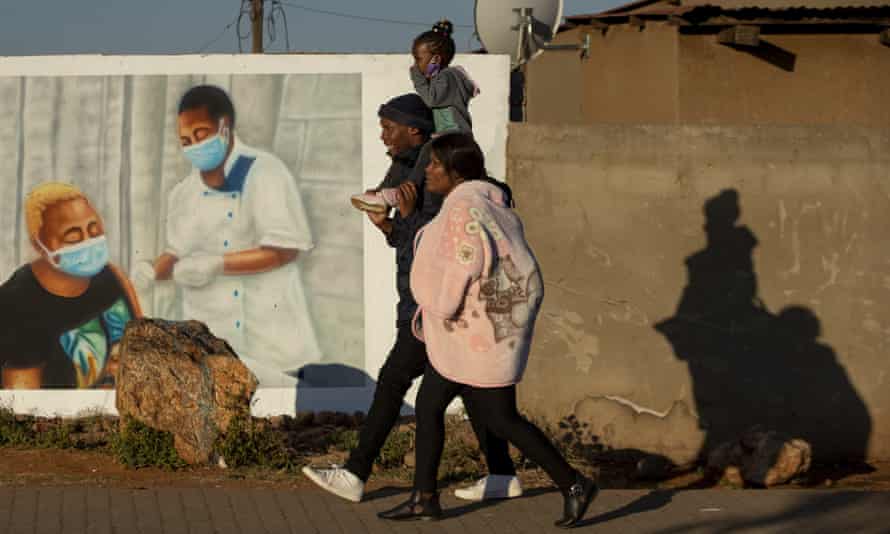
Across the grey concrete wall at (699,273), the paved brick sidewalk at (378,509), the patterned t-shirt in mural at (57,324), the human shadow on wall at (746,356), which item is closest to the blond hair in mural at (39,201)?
the patterned t-shirt in mural at (57,324)

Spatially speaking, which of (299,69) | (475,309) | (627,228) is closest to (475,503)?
(475,309)

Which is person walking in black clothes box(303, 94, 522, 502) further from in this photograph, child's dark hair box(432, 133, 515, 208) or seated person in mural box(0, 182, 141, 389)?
seated person in mural box(0, 182, 141, 389)

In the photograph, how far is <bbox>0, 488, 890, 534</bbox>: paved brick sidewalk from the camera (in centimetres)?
733

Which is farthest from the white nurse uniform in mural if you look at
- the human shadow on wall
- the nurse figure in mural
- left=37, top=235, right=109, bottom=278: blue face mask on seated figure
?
the human shadow on wall

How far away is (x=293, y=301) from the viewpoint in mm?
10789

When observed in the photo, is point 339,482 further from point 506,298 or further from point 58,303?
point 58,303

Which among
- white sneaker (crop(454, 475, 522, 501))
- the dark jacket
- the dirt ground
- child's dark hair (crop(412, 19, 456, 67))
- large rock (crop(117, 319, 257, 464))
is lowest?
the dirt ground

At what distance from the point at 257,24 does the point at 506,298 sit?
1260 inches

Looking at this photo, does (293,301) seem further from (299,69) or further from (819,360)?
(819,360)

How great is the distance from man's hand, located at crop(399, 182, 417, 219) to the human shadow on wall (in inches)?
129

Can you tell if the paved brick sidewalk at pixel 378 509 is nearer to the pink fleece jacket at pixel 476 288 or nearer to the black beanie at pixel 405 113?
the pink fleece jacket at pixel 476 288

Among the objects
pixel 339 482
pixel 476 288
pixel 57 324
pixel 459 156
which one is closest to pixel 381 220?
pixel 459 156

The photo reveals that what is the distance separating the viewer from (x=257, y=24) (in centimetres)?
3828

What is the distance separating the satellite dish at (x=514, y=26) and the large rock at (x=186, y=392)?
3603mm
